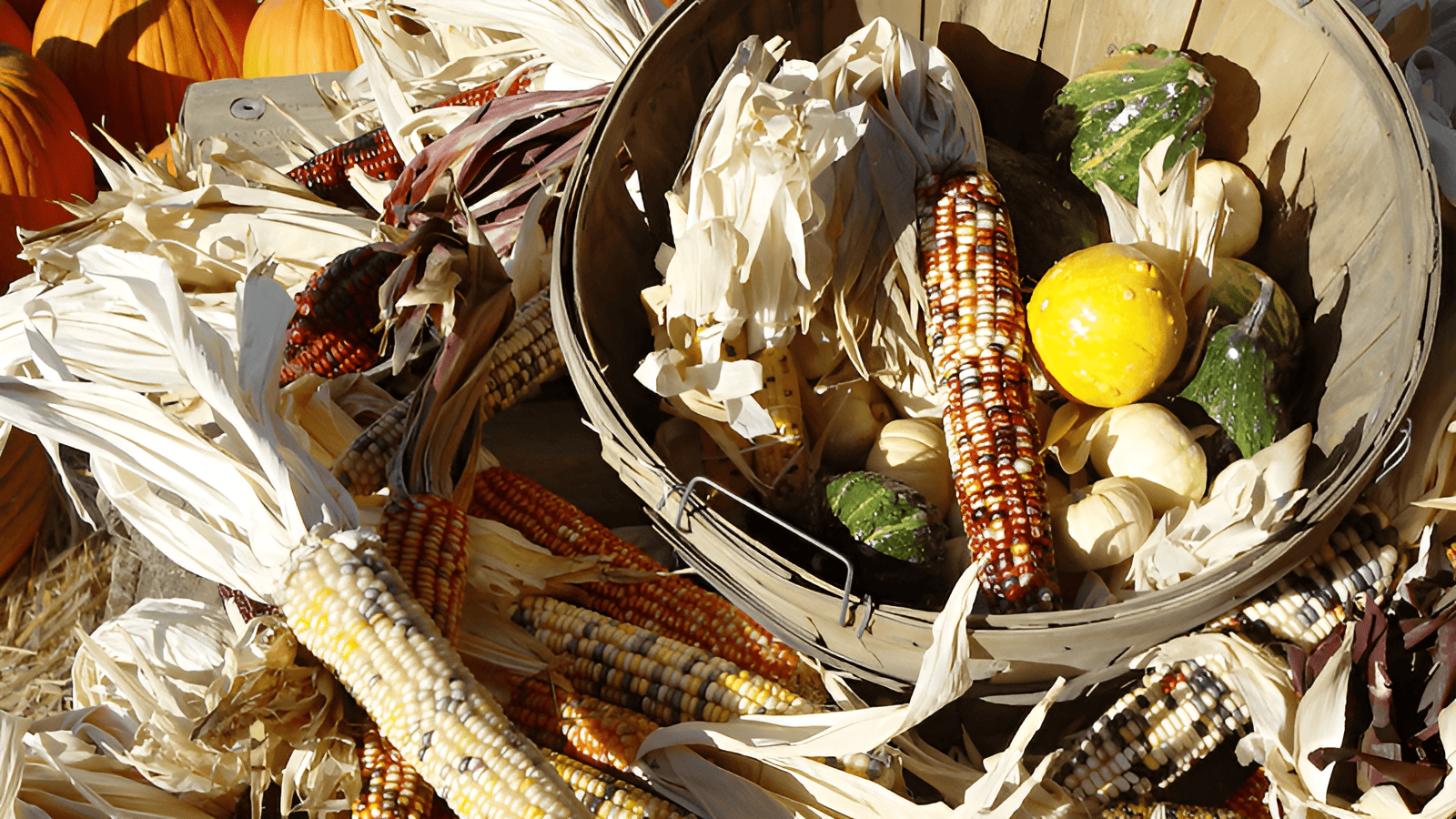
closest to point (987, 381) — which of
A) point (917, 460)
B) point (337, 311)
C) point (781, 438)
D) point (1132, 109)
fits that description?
point (917, 460)

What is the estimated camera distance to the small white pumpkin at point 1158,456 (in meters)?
1.23

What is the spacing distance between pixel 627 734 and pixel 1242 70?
1.47 meters

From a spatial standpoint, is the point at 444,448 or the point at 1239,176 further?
the point at 1239,176

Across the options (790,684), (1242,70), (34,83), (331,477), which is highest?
(34,83)

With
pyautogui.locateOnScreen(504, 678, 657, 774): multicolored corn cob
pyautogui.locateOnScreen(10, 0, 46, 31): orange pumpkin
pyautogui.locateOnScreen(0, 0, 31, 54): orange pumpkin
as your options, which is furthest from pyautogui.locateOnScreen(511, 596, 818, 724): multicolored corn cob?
pyautogui.locateOnScreen(10, 0, 46, 31): orange pumpkin

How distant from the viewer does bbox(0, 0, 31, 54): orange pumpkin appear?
2947 mm

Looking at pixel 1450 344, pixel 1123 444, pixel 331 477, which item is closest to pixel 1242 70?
pixel 1450 344

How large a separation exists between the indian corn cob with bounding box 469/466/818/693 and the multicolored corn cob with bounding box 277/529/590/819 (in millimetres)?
321

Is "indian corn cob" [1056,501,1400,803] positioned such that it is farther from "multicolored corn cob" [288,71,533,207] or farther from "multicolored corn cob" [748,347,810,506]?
"multicolored corn cob" [288,71,533,207]

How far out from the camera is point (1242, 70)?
151cm

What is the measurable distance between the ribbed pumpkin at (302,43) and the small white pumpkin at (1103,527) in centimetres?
250

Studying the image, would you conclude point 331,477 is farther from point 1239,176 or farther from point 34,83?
point 34,83

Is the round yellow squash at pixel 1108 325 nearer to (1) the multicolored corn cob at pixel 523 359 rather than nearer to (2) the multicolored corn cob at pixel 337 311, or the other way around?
(1) the multicolored corn cob at pixel 523 359

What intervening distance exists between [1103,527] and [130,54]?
10.7 ft
